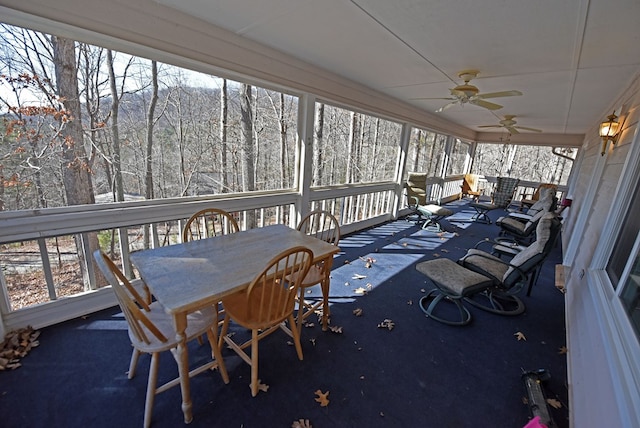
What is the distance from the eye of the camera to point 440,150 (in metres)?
7.79

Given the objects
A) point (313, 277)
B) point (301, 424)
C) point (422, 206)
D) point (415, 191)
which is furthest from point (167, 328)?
point (415, 191)

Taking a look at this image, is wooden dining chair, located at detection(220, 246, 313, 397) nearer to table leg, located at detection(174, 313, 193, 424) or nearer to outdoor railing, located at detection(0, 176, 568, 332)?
table leg, located at detection(174, 313, 193, 424)

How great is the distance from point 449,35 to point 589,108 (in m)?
4.11

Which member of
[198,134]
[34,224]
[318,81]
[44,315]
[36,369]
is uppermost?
[318,81]

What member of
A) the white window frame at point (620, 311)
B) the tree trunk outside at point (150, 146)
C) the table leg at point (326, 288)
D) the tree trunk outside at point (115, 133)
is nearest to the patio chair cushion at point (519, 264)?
the white window frame at point (620, 311)

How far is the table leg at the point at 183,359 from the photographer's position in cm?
130

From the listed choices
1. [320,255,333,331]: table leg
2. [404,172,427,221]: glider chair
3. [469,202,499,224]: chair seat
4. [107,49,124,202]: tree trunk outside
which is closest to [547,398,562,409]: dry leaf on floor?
[320,255,333,331]: table leg

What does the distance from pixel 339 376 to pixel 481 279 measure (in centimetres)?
160

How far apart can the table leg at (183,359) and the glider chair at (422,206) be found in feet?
16.3

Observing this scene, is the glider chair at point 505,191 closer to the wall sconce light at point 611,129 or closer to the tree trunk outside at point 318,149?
the wall sconce light at point 611,129

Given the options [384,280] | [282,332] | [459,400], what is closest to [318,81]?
[384,280]

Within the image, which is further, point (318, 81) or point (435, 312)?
point (318, 81)

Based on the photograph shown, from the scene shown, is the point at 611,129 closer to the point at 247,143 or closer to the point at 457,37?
the point at 457,37

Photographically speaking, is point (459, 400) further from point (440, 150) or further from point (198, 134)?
point (440, 150)
